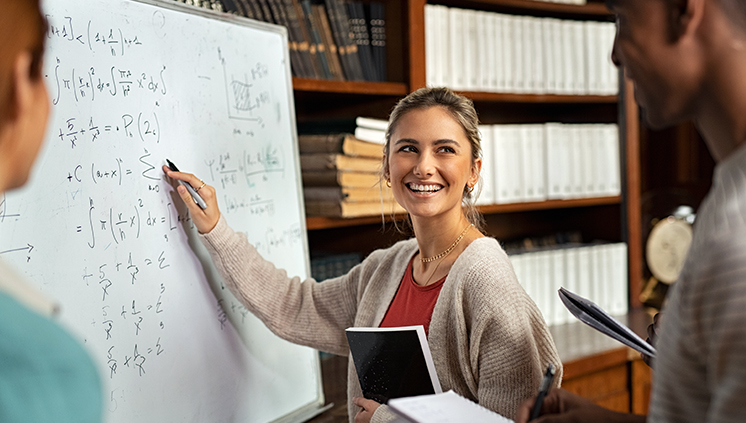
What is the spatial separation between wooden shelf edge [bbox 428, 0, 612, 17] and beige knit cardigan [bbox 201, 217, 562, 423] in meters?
1.08

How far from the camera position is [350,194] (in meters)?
1.79

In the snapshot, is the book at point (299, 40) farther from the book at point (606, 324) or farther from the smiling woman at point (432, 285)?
the book at point (606, 324)

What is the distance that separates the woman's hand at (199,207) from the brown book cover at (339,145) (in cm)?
52

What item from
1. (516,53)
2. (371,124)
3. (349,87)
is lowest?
(371,124)

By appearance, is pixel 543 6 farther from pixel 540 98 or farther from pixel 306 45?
pixel 306 45

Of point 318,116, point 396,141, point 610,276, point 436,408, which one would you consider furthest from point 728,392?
point 610,276

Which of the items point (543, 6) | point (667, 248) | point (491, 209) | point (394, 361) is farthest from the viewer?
Answer: point (667, 248)

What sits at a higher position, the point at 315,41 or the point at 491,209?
the point at 315,41

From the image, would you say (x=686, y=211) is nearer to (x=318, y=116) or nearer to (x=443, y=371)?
(x=318, y=116)

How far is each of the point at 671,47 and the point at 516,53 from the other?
170cm

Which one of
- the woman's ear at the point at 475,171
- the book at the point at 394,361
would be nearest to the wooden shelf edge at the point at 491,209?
the woman's ear at the point at 475,171

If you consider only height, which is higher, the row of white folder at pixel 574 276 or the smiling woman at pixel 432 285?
the smiling woman at pixel 432 285

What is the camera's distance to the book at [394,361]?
1129mm

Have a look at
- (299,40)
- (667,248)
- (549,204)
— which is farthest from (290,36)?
(667,248)
